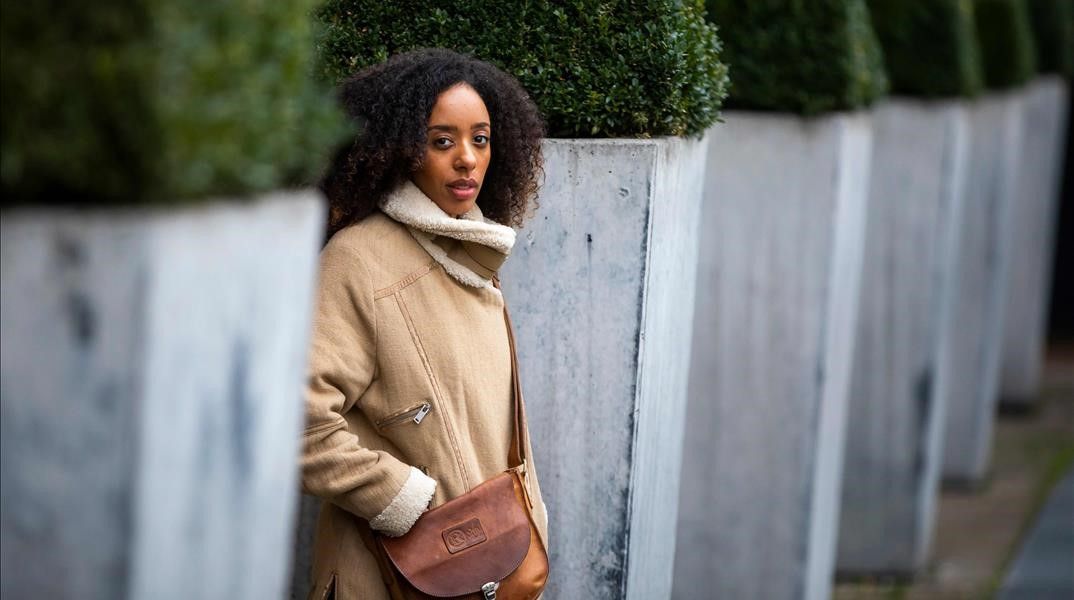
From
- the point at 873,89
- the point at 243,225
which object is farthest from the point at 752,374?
the point at 243,225

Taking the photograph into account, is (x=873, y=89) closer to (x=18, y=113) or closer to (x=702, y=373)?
(x=702, y=373)

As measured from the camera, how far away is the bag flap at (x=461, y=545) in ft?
9.80

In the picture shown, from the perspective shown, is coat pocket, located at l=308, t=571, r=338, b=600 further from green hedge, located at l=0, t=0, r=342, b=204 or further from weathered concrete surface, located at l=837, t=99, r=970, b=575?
weathered concrete surface, located at l=837, t=99, r=970, b=575

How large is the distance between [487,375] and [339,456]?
15.3 inches

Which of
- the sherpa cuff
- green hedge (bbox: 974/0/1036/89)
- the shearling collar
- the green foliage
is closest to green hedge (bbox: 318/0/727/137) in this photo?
the shearling collar

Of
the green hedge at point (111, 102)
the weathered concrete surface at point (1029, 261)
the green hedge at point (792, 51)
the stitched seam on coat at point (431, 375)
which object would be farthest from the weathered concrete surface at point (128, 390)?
the weathered concrete surface at point (1029, 261)

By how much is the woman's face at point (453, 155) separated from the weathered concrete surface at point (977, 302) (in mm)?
6779

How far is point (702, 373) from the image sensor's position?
573 cm

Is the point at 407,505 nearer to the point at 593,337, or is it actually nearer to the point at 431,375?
the point at 431,375

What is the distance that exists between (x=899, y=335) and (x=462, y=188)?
485 centimetres

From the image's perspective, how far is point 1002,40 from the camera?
925cm

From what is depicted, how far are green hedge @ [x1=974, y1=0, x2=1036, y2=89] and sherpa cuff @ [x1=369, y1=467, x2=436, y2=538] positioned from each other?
709 cm

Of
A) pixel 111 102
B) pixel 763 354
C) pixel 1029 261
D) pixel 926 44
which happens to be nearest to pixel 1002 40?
pixel 926 44

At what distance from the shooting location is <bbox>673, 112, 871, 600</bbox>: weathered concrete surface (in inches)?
222
